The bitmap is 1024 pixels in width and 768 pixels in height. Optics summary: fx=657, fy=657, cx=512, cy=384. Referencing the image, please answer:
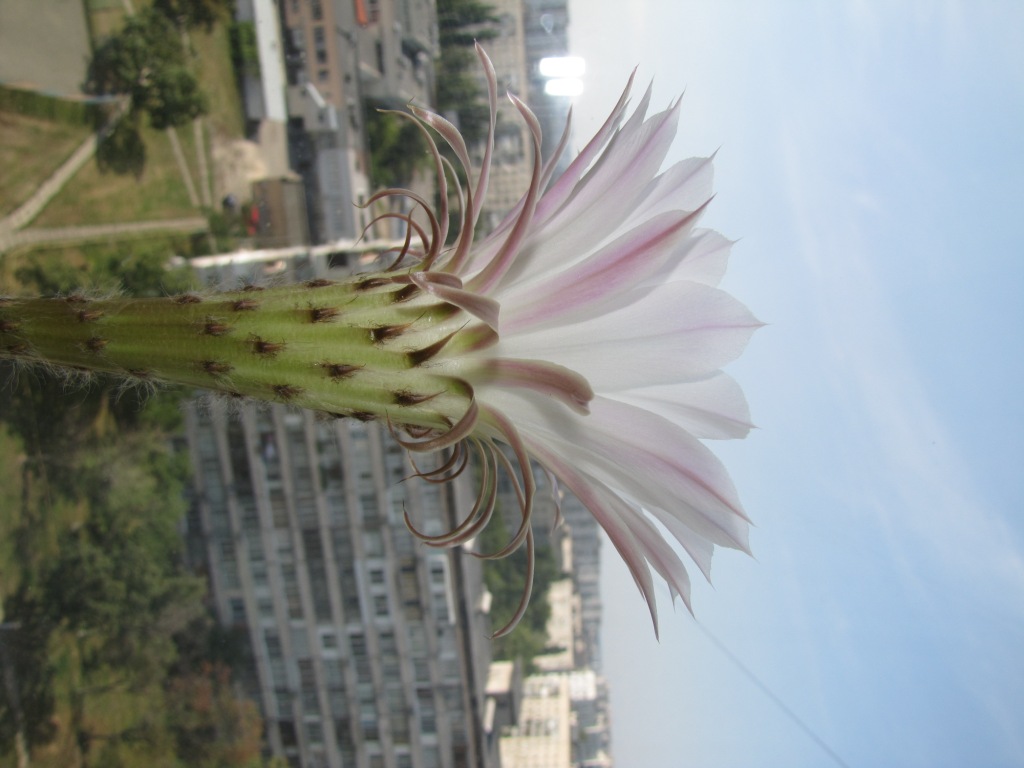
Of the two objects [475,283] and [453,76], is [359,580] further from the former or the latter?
[475,283]

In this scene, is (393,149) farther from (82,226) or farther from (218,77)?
(82,226)

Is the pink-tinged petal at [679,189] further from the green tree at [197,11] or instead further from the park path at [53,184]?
the green tree at [197,11]

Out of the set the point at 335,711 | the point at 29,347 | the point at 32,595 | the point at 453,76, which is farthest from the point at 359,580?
the point at 29,347

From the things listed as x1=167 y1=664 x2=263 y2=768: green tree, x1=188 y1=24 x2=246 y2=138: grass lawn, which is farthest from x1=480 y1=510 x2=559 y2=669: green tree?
x1=188 y1=24 x2=246 y2=138: grass lawn

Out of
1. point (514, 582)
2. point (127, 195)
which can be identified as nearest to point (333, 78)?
point (127, 195)

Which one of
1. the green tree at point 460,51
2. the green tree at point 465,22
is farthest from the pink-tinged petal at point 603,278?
the green tree at point 465,22

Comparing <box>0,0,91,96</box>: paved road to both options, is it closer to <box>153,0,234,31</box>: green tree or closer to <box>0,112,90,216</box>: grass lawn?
<box>0,112,90,216</box>: grass lawn
